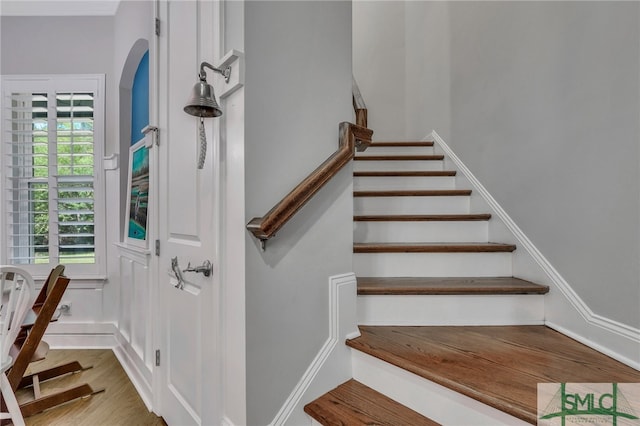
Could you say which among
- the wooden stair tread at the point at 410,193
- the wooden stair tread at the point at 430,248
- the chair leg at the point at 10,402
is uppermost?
the wooden stair tread at the point at 410,193

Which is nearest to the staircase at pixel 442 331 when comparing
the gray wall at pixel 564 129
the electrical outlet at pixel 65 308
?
the gray wall at pixel 564 129

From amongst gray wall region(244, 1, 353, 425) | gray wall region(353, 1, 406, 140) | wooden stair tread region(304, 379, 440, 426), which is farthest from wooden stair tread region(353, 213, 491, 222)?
gray wall region(353, 1, 406, 140)

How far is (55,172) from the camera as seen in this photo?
2.94 meters

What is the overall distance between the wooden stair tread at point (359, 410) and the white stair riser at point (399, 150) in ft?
7.01

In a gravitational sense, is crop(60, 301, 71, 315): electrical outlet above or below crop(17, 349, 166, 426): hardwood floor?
above

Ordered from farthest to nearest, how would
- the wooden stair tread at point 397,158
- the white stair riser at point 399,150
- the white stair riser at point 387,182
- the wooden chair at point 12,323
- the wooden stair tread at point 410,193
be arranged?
the white stair riser at point 399,150
the wooden stair tread at point 397,158
the white stair riser at point 387,182
the wooden stair tread at point 410,193
the wooden chair at point 12,323

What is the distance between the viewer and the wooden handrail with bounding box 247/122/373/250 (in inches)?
41.6

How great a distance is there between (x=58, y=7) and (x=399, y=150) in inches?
134

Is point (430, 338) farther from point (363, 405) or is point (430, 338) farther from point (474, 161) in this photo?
point (474, 161)

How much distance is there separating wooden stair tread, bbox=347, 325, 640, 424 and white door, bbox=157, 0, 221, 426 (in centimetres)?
64

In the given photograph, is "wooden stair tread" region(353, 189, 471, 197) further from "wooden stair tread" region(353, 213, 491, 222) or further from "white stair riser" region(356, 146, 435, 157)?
"white stair riser" region(356, 146, 435, 157)

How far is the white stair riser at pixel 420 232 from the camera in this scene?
204 cm

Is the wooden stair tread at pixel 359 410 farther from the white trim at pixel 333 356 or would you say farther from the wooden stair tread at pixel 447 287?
the wooden stair tread at pixel 447 287

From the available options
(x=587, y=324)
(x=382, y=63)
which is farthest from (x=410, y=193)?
(x=382, y=63)
